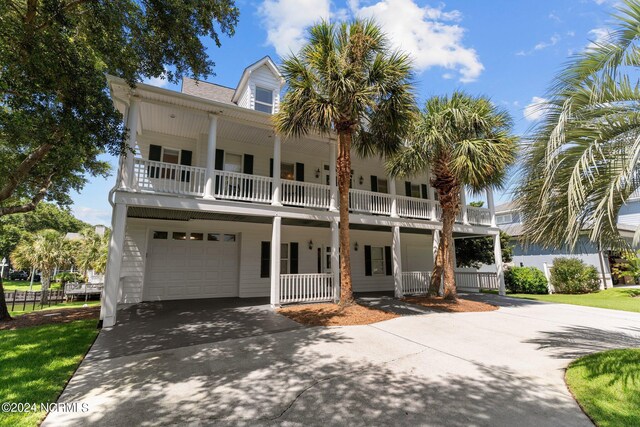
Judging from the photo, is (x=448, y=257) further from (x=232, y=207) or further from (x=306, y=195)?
(x=232, y=207)

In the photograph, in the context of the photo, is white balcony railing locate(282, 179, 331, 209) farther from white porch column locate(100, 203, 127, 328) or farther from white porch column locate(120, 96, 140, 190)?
white porch column locate(100, 203, 127, 328)

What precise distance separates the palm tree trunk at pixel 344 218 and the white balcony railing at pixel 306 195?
1927 mm

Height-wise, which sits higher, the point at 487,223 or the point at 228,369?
the point at 487,223

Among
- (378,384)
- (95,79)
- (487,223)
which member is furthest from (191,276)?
(487,223)

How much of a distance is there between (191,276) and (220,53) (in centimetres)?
816

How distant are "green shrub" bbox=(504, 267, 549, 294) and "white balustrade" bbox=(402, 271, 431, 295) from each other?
22.5 ft

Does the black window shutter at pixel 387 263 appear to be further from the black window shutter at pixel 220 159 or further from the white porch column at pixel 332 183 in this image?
the black window shutter at pixel 220 159

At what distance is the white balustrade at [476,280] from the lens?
628 inches

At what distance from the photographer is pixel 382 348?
18.9 feet

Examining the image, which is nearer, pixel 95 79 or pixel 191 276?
pixel 95 79

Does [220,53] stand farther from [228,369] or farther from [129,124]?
[228,369]

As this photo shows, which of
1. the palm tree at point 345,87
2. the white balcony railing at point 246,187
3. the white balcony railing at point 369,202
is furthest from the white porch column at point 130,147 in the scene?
the white balcony railing at point 369,202

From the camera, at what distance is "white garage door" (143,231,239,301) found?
1108cm

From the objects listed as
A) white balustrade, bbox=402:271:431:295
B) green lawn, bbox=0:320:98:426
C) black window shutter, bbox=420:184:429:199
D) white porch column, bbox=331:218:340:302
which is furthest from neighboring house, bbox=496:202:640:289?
green lawn, bbox=0:320:98:426
